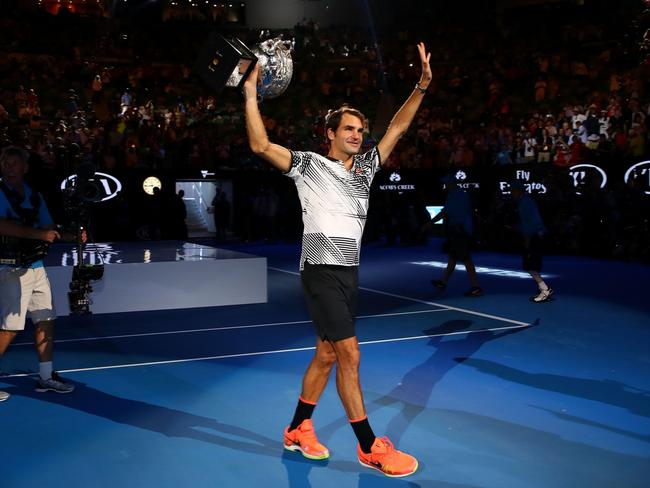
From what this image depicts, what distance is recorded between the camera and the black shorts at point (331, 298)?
3.91m

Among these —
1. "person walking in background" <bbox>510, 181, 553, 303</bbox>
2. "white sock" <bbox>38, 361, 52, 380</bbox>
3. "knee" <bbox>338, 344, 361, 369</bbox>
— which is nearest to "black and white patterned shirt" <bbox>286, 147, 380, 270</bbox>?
"knee" <bbox>338, 344, 361, 369</bbox>

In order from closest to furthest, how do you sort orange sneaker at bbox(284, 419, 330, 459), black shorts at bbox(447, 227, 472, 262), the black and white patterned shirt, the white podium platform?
the black and white patterned shirt < orange sneaker at bbox(284, 419, 330, 459) < the white podium platform < black shorts at bbox(447, 227, 472, 262)

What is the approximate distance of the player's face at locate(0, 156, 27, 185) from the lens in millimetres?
5332

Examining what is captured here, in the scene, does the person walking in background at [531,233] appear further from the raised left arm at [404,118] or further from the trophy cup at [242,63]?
the trophy cup at [242,63]

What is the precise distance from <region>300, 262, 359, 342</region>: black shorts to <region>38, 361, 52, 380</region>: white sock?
2.70 metres

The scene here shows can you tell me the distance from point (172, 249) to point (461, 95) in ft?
60.2

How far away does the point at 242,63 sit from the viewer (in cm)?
355

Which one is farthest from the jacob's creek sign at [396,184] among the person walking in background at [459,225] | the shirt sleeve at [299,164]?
the shirt sleeve at [299,164]

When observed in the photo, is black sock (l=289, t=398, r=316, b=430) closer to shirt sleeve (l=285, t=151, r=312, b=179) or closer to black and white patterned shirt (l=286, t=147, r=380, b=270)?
black and white patterned shirt (l=286, t=147, r=380, b=270)

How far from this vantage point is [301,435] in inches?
168

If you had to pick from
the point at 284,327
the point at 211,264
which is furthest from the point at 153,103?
the point at 284,327

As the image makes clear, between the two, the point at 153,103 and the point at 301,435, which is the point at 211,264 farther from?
the point at 153,103

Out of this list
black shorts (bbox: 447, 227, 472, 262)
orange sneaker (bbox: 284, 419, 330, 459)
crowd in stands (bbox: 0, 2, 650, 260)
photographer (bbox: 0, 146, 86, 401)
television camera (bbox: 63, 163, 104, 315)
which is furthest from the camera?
crowd in stands (bbox: 0, 2, 650, 260)

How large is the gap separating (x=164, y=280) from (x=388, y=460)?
20.6 ft
